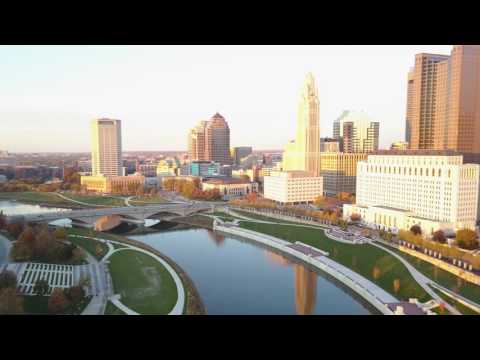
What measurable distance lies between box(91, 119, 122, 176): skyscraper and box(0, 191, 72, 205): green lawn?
204 inches

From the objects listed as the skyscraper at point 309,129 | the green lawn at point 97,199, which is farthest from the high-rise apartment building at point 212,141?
the green lawn at point 97,199

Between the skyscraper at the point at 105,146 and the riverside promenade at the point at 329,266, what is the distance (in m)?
13.3

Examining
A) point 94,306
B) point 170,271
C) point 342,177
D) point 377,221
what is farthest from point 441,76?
point 94,306

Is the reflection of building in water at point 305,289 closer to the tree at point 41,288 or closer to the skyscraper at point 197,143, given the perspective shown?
the tree at point 41,288

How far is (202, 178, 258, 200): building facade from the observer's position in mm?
17797

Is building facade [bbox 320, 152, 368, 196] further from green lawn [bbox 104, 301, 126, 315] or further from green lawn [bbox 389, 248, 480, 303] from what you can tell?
green lawn [bbox 104, 301, 126, 315]

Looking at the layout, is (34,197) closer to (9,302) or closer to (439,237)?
(9,302)

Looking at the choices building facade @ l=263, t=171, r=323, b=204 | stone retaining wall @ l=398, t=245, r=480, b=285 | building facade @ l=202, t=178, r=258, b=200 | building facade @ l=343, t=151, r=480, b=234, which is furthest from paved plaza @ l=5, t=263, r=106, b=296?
building facade @ l=202, t=178, r=258, b=200


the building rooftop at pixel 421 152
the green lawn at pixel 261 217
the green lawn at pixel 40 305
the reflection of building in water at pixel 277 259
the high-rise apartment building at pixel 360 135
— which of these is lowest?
the reflection of building in water at pixel 277 259

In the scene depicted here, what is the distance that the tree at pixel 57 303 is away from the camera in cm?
462

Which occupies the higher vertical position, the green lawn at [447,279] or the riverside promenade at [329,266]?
the green lawn at [447,279]
